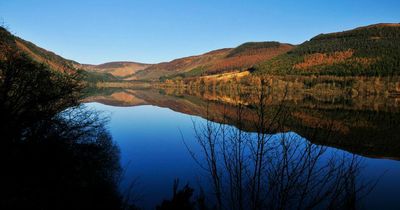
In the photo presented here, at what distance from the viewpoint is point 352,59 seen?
127250mm

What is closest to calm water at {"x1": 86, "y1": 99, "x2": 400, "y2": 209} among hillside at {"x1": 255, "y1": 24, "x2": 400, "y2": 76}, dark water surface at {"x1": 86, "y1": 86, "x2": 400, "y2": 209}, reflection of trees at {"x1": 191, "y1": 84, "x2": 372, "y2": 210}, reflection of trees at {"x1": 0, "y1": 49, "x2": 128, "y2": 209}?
dark water surface at {"x1": 86, "y1": 86, "x2": 400, "y2": 209}

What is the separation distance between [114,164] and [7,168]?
7.06 metres

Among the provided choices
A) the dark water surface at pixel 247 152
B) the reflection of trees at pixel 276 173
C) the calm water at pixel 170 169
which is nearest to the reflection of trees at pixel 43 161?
the dark water surface at pixel 247 152

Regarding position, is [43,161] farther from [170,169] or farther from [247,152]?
[247,152]

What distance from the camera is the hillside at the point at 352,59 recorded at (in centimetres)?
10744

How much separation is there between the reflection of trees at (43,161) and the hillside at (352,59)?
345ft

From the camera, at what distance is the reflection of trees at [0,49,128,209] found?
8.29 metres

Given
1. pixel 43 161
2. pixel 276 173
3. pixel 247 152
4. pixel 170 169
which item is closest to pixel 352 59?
pixel 247 152

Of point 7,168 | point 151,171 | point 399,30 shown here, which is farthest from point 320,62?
point 7,168

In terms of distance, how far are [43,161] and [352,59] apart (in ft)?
444

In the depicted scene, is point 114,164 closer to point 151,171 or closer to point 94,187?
point 151,171

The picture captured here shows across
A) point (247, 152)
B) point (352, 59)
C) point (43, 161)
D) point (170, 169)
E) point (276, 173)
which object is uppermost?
point (352, 59)

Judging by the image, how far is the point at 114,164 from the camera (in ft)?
51.4

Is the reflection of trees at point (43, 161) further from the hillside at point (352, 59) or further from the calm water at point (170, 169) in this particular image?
the hillside at point (352, 59)
